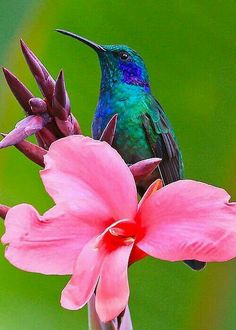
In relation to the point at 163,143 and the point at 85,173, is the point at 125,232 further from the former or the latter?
the point at 163,143

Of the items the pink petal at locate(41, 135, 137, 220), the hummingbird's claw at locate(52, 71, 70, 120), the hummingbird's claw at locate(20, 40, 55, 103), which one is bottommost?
the pink petal at locate(41, 135, 137, 220)

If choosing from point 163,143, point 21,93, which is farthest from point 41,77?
point 163,143

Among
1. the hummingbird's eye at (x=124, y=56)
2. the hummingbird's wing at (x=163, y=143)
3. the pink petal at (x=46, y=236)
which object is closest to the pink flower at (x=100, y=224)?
the pink petal at (x=46, y=236)

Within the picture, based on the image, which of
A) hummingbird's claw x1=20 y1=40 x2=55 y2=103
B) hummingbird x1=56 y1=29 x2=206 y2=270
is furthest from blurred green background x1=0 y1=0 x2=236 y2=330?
hummingbird's claw x1=20 y1=40 x2=55 y2=103

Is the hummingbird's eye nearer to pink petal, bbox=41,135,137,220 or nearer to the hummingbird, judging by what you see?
the hummingbird

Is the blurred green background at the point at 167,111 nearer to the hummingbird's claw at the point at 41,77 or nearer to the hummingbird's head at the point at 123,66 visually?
the hummingbird's head at the point at 123,66
